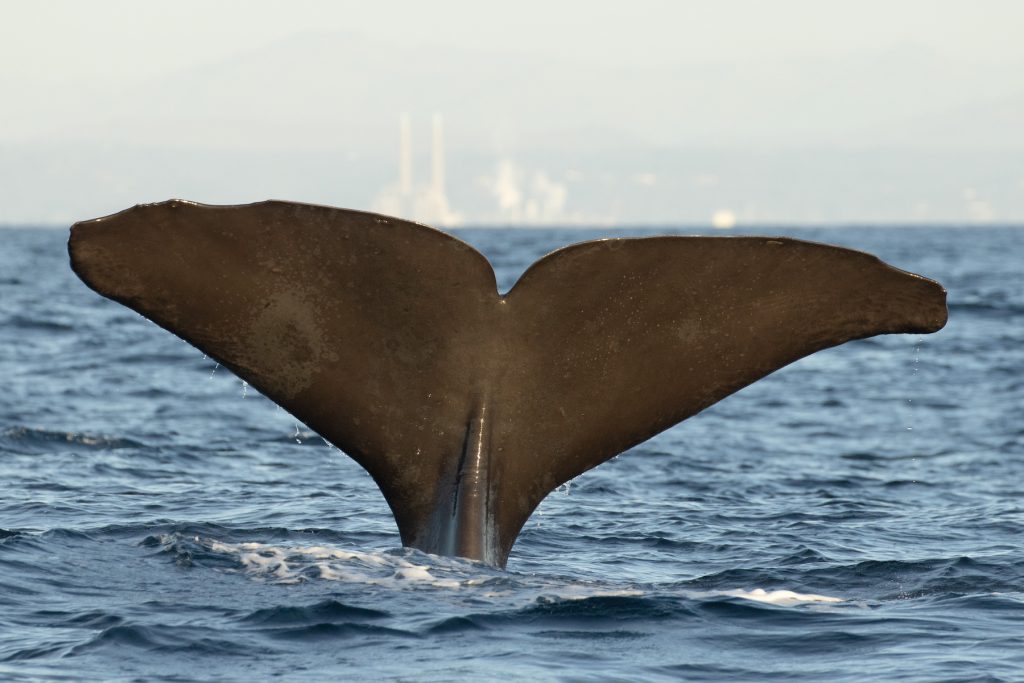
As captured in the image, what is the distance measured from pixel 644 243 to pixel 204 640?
2191mm

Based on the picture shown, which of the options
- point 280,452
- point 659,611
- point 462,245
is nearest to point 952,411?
point 280,452

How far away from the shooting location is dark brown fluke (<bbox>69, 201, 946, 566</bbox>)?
5.46 m

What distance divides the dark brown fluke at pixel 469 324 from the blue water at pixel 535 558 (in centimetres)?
54

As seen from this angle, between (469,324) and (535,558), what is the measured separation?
243cm

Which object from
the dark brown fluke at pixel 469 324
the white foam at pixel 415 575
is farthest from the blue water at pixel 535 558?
the dark brown fluke at pixel 469 324

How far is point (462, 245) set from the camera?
5.54 meters

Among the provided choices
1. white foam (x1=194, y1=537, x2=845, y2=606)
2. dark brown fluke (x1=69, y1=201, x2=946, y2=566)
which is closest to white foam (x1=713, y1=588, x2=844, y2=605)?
white foam (x1=194, y1=537, x2=845, y2=606)

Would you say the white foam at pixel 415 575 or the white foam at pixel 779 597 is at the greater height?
the white foam at pixel 415 575

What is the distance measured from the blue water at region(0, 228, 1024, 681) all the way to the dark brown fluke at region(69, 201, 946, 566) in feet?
1.78

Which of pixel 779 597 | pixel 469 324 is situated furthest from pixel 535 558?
pixel 469 324

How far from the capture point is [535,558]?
7.96 metres

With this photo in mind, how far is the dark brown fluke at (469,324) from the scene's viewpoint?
17.9 feet

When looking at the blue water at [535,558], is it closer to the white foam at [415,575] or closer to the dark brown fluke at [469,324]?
the white foam at [415,575]

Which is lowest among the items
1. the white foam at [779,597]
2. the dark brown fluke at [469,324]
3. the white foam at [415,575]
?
the white foam at [779,597]
